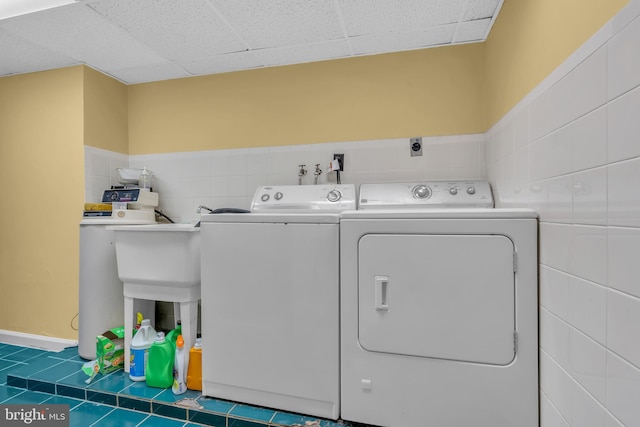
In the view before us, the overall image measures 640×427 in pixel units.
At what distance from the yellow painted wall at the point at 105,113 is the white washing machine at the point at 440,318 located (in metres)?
2.16

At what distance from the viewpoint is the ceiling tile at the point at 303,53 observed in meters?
2.00

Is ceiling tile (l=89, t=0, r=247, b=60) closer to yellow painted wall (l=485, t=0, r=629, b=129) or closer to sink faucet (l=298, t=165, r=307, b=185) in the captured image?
sink faucet (l=298, t=165, r=307, b=185)

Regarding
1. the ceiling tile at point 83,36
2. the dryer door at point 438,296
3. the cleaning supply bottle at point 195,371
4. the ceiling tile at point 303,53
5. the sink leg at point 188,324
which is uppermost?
the ceiling tile at point 83,36

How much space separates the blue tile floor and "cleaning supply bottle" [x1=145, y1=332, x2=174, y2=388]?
4cm

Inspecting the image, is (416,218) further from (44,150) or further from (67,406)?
(44,150)

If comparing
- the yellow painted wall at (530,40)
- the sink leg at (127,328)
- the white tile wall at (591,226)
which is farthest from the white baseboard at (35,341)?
the yellow painted wall at (530,40)

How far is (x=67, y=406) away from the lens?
60.0 inches

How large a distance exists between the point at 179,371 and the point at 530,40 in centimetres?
228

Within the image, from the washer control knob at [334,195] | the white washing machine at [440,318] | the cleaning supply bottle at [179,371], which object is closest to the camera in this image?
the white washing machine at [440,318]

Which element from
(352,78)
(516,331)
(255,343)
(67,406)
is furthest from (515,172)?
(67,406)

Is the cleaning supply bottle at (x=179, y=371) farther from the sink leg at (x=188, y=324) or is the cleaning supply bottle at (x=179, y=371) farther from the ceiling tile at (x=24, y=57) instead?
the ceiling tile at (x=24, y=57)

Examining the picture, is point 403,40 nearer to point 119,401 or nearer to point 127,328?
point 127,328

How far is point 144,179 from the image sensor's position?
7.78 feet

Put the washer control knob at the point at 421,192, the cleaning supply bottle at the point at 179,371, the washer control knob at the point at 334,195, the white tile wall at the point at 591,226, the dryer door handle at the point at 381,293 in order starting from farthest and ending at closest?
the washer control knob at the point at 334,195 → the washer control knob at the point at 421,192 → the cleaning supply bottle at the point at 179,371 → the dryer door handle at the point at 381,293 → the white tile wall at the point at 591,226
